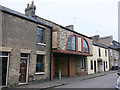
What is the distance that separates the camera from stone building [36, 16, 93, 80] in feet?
43.7

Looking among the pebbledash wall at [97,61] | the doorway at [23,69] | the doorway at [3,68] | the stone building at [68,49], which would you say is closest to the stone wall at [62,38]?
the stone building at [68,49]

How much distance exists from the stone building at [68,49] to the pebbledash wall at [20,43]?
124 cm

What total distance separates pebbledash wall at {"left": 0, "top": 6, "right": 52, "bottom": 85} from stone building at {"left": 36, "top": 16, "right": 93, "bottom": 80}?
124 centimetres

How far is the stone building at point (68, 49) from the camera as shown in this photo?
1331cm

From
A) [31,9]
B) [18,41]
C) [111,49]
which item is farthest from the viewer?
[111,49]

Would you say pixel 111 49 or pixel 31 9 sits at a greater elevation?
pixel 31 9

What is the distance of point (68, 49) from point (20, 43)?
598cm

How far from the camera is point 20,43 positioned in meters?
10.6

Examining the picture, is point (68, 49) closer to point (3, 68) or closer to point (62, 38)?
point (62, 38)

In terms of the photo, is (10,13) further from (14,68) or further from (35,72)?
(35,72)

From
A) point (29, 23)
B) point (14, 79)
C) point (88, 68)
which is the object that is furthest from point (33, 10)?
point (88, 68)

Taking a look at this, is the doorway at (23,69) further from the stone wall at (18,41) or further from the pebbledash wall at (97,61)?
the pebbledash wall at (97,61)

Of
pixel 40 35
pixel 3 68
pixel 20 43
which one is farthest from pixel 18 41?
pixel 40 35

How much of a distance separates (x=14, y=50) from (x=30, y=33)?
2402 mm
